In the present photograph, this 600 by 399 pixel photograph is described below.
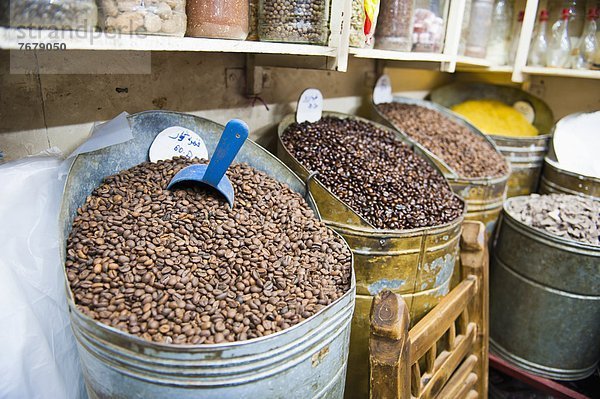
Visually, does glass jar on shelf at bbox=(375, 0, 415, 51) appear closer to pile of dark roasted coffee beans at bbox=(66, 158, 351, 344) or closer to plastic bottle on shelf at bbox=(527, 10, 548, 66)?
pile of dark roasted coffee beans at bbox=(66, 158, 351, 344)

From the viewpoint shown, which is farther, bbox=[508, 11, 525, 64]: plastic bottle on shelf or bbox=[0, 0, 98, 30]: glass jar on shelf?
bbox=[508, 11, 525, 64]: plastic bottle on shelf

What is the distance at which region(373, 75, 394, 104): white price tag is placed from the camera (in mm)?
2043

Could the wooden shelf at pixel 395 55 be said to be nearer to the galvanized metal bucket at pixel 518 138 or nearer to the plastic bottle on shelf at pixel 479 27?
the plastic bottle on shelf at pixel 479 27

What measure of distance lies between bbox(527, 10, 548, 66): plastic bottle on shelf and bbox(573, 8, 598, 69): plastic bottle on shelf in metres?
0.16

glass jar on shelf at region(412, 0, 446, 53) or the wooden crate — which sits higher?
glass jar on shelf at region(412, 0, 446, 53)

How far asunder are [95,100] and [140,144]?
0.63ft

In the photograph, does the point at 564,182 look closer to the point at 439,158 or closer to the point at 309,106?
the point at 439,158

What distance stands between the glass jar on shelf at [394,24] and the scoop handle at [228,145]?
2.97 feet

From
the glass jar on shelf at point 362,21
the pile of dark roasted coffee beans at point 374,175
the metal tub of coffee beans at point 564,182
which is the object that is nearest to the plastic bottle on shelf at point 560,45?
the metal tub of coffee beans at point 564,182

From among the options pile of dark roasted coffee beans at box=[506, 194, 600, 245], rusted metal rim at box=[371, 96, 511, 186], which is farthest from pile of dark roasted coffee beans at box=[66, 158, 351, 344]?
pile of dark roasted coffee beans at box=[506, 194, 600, 245]

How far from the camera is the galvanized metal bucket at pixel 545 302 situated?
1578 mm

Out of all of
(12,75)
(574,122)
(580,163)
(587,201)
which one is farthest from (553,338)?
(12,75)

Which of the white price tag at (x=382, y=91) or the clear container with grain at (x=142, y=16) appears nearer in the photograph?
the clear container with grain at (x=142, y=16)

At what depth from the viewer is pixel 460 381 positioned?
4.01 ft
